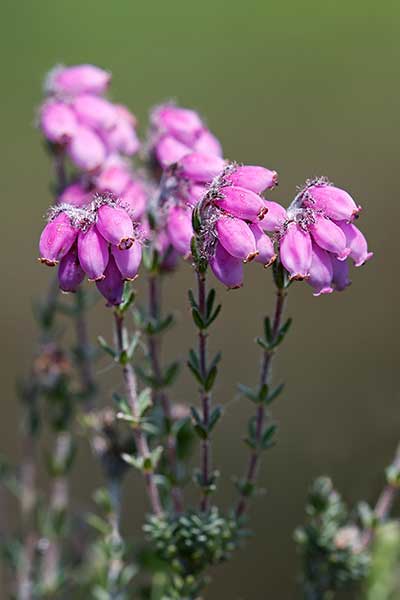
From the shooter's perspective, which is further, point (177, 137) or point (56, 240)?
point (177, 137)

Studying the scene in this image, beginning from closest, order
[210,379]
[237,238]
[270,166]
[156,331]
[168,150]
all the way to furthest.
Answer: [237,238] → [210,379] → [156,331] → [168,150] → [270,166]

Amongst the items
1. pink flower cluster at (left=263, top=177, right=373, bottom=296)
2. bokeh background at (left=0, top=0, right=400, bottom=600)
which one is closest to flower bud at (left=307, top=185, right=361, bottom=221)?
pink flower cluster at (left=263, top=177, right=373, bottom=296)

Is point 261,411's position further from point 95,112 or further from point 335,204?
point 95,112

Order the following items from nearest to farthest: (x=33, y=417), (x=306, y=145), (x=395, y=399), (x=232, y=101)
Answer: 1. (x=33, y=417)
2. (x=395, y=399)
3. (x=306, y=145)
4. (x=232, y=101)

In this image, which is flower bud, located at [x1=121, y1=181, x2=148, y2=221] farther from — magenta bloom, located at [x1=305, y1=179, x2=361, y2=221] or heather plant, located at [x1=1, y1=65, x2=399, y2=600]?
magenta bloom, located at [x1=305, y1=179, x2=361, y2=221]

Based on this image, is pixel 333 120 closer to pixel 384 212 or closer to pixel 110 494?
pixel 384 212

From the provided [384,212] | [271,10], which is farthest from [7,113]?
[384,212]

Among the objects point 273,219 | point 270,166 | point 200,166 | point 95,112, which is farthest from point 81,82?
point 270,166
